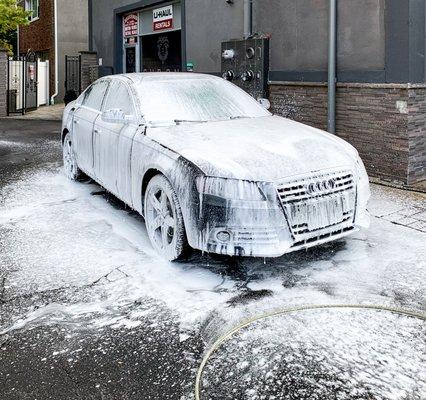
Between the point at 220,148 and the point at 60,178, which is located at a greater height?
the point at 220,148

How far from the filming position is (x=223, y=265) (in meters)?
4.79

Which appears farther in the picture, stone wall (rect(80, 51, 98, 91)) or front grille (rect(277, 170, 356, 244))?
stone wall (rect(80, 51, 98, 91))

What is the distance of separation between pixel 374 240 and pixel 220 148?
75.5 inches

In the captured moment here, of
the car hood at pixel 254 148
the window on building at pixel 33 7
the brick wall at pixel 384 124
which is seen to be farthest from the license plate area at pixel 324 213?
the window on building at pixel 33 7

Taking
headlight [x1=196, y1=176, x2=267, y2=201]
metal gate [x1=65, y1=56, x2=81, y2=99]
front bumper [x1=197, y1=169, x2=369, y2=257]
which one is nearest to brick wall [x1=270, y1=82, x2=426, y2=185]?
front bumper [x1=197, y1=169, x2=369, y2=257]

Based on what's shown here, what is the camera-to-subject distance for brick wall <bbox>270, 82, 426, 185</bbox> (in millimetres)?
7734

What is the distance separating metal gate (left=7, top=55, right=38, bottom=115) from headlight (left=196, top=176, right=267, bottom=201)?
17.4 metres

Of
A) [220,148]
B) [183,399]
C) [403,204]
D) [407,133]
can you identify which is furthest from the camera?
[407,133]

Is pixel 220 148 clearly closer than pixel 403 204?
Yes

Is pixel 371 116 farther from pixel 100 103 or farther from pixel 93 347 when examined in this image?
pixel 93 347

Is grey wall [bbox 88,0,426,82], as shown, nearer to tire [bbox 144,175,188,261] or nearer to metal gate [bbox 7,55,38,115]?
tire [bbox 144,175,188,261]

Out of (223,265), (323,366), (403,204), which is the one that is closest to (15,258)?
(223,265)

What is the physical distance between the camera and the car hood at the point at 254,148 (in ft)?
14.3

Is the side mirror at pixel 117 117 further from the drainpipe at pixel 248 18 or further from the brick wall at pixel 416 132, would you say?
the drainpipe at pixel 248 18
